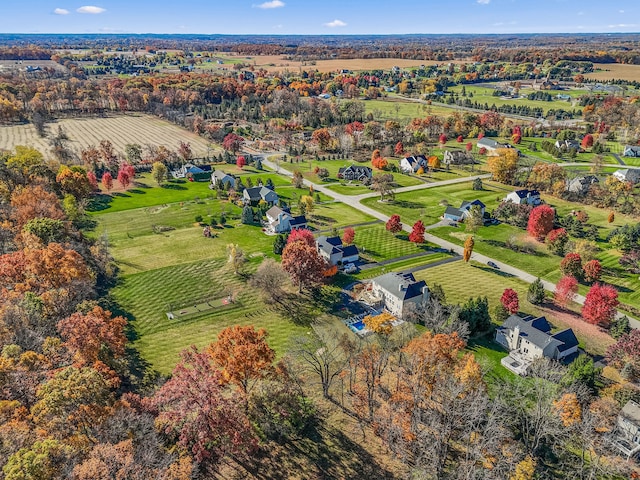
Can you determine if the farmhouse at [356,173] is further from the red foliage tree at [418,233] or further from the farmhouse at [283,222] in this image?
the red foliage tree at [418,233]

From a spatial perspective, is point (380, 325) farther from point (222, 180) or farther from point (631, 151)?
point (631, 151)

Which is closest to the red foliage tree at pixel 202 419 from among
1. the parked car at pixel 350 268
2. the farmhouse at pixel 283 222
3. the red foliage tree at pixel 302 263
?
the red foliage tree at pixel 302 263

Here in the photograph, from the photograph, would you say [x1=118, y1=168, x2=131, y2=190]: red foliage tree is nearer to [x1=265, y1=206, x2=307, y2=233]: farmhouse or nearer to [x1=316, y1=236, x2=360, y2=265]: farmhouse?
[x1=265, y1=206, x2=307, y2=233]: farmhouse

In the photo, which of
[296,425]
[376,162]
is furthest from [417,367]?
[376,162]

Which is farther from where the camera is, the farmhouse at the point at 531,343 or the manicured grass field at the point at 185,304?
the manicured grass field at the point at 185,304

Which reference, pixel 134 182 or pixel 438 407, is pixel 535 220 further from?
pixel 134 182

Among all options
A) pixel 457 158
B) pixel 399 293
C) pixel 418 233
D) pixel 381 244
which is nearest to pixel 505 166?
pixel 457 158

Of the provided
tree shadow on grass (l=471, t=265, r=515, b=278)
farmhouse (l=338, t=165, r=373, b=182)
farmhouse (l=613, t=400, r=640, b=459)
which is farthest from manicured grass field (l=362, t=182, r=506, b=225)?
farmhouse (l=613, t=400, r=640, b=459)
